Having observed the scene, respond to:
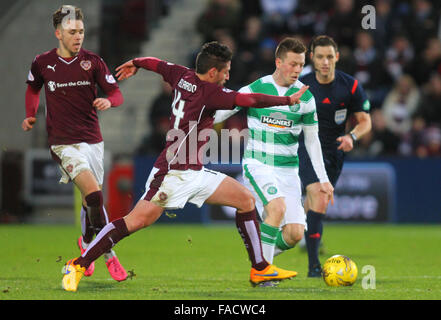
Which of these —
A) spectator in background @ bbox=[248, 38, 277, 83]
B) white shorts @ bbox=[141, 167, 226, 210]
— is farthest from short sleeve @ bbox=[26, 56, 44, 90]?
spectator in background @ bbox=[248, 38, 277, 83]

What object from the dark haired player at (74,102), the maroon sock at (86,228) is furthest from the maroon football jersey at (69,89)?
the maroon sock at (86,228)

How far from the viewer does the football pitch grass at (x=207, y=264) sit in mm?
6689

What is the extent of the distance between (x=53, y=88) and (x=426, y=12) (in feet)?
35.7

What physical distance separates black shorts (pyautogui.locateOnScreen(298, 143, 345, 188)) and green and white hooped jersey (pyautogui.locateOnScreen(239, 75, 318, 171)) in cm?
76

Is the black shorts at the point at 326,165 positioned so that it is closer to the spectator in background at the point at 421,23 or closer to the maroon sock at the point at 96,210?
the maroon sock at the point at 96,210

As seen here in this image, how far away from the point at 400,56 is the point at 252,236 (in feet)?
34.3

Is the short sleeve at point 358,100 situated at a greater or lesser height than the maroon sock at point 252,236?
greater

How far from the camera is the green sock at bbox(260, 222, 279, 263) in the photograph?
754 cm

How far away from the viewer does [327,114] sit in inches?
345

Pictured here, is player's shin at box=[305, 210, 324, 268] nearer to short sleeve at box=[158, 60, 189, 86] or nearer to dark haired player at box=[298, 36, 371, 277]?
dark haired player at box=[298, 36, 371, 277]

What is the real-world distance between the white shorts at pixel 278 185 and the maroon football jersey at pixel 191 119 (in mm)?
930

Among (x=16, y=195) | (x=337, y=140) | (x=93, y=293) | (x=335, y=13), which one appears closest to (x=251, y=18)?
(x=335, y=13)

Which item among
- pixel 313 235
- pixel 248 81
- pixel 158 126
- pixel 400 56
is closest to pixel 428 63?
pixel 400 56
